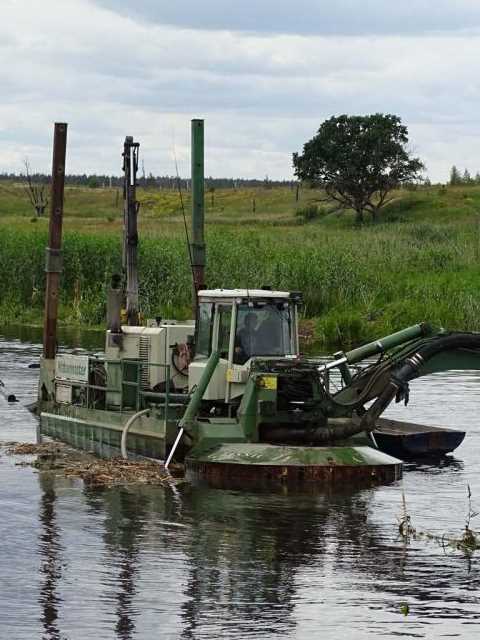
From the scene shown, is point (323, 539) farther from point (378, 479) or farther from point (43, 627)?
point (43, 627)

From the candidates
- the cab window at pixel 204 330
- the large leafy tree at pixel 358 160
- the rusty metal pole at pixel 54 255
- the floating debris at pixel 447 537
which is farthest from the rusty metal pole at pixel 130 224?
the large leafy tree at pixel 358 160

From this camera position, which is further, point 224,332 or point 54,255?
point 54,255

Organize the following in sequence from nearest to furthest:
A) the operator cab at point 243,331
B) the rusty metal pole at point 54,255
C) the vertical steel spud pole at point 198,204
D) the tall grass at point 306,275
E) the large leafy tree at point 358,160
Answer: the operator cab at point 243,331
the vertical steel spud pole at point 198,204
the rusty metal pole at point 54,255
the tall grass at point 306,275
the large leafy tree at point 358,160

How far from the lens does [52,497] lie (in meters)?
21.6

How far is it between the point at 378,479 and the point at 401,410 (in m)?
10.6

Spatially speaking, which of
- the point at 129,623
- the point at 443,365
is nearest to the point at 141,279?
the point at 443,365

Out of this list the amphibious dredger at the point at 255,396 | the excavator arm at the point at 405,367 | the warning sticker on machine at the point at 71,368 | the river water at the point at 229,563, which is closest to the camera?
the river water at the point at 229,563

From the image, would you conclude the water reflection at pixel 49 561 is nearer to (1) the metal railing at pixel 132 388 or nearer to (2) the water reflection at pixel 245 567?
(2) the water reflection at pixel 245 567

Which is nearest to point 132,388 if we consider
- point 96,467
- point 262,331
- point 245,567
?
point 96,467

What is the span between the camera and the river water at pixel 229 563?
14.8 metres

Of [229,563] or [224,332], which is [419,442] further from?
[229,563]

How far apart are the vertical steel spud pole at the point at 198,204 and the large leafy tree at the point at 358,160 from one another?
197 feet

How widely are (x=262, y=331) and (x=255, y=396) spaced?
4.76 feet

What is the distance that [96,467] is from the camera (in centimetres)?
2405
